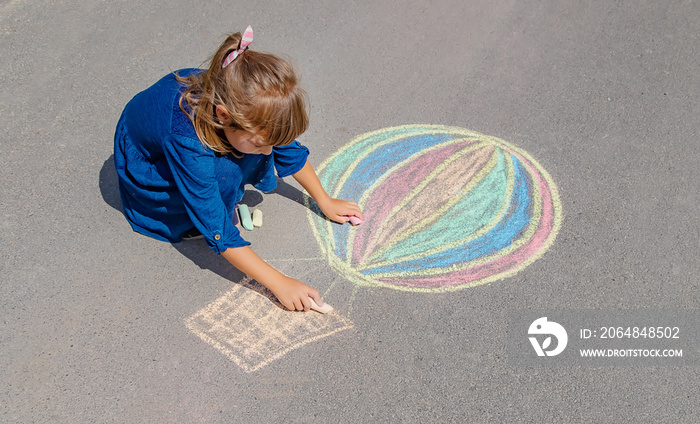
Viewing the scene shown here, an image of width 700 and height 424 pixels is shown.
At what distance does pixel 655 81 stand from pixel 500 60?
3.50ft

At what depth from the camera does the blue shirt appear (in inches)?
80.4

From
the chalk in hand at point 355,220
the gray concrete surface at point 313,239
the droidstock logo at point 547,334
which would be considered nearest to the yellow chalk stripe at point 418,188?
the chalk in hand at point 355,220

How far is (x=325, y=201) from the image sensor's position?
9.04ft

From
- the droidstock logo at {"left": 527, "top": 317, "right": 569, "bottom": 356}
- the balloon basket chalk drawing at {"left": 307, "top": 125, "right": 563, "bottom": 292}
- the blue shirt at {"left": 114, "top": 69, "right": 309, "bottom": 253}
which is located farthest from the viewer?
the balloon basket chalk drawing at {"left": 307, "top": 125, "right": 563, "bottom": 292}

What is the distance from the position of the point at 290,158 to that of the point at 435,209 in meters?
0.90

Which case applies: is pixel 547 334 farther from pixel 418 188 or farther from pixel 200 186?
pixel 200 186

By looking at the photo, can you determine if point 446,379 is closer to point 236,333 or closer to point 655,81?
point 236,333

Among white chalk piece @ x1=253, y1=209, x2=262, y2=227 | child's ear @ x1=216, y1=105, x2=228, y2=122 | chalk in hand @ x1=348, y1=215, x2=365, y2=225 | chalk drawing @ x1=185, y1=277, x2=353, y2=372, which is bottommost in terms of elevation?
chalk drawing @ x1=185, y1=277, x2=353, y2=372

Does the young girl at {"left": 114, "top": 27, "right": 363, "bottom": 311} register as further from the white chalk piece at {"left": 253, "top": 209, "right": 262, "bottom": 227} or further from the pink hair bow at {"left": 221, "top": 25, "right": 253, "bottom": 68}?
the white chalk piece at {"left": 253, "top": 209, "right": 262, "bottom": 227}

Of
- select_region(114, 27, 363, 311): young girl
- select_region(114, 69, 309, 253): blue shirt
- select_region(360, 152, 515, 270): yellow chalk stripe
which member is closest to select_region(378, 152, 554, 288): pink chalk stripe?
select_region(360, 152, 515, 270): yellow chalk stripe

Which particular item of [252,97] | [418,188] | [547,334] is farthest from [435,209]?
[252,97]

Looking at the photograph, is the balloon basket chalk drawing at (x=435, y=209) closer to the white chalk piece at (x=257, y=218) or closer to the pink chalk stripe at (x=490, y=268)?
the pink chalk stripe at (x=490, y=268)

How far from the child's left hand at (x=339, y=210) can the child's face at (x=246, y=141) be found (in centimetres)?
76

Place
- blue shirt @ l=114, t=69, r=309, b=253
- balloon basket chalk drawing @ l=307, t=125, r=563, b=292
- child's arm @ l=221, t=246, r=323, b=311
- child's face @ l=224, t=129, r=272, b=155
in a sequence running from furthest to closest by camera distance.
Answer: balloon basket chalk drawing @ l=307, t=125, r=563, b=292 < child's arm @ l=221, t=246, r=323, b=311 < blue shirt @ l=114, t=69, r=309, b=253 < child's face @ l=224, t=129, r=272, b=155
